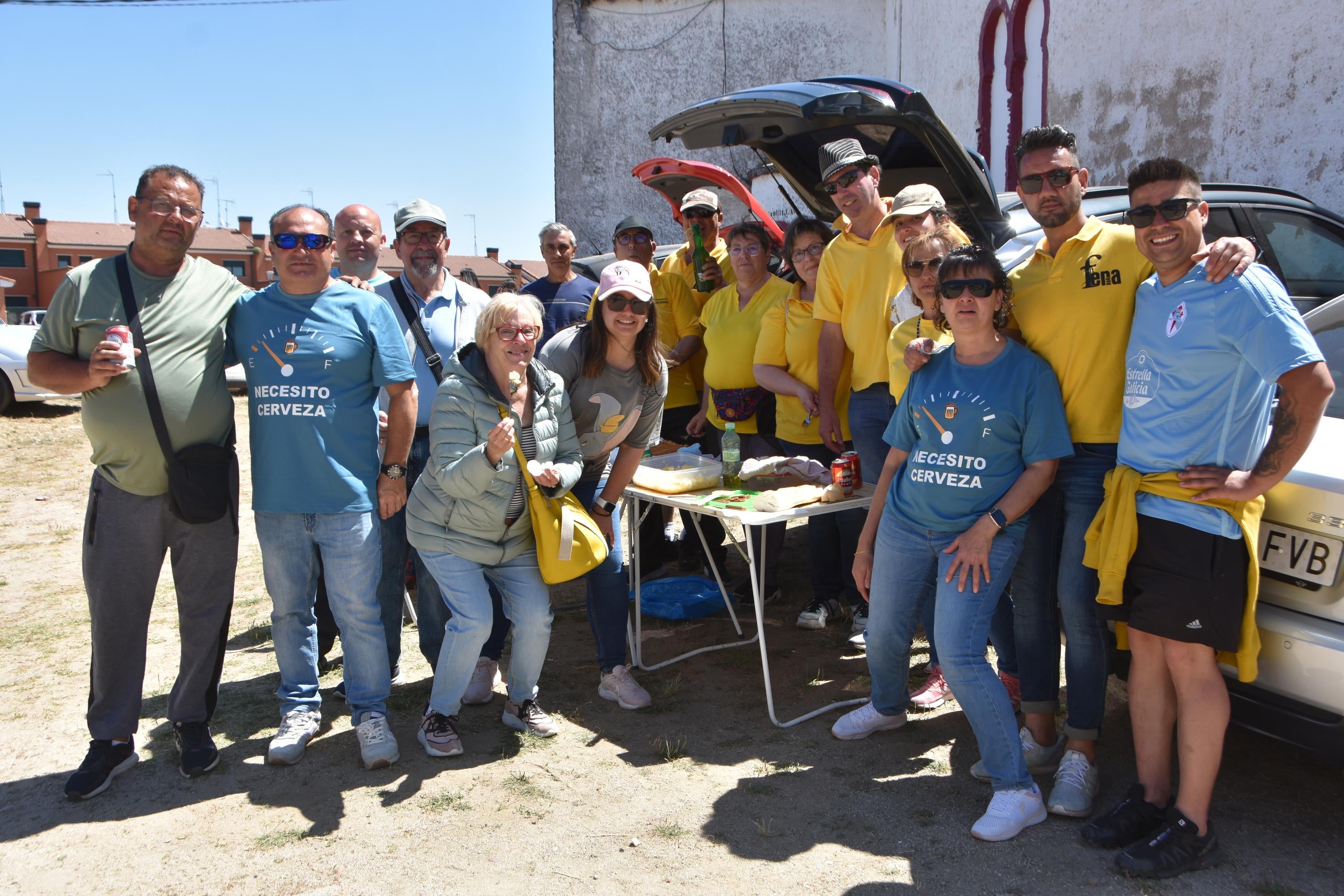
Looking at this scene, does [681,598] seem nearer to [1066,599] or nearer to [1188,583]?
[1066,599]

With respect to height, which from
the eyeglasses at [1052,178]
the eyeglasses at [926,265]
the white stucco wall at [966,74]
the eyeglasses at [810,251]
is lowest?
the eyeglasses at [926,265]

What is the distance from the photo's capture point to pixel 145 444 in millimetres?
3238

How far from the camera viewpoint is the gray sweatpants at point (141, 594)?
3312 mm

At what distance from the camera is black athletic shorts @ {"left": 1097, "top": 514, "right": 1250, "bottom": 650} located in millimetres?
2520

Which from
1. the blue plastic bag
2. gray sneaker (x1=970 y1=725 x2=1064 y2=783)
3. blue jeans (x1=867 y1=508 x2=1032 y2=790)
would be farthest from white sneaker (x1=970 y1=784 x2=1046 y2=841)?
the blue plastic bag

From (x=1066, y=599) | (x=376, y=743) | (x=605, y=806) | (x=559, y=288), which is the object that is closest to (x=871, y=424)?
(x=1066, y=599)

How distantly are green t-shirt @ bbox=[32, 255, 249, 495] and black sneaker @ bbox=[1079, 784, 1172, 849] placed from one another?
3144 millimetres

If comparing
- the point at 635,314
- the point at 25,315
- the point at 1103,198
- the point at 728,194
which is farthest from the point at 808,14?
the point at 25,315

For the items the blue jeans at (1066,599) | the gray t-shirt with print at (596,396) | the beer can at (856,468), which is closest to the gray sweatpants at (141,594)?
the gray t-shirt with print at (596,396)

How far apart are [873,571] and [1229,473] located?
1.17m

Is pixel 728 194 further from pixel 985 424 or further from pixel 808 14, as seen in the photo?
pixel 985 424

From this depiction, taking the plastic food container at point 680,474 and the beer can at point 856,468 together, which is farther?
the plastic food container at point 680,474

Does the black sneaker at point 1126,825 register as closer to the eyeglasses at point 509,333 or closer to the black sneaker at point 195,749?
the eyeglasses at point 509,333

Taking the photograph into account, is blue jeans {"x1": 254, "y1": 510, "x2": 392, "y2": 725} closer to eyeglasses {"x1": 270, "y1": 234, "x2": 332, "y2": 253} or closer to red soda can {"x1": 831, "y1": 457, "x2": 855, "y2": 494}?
eyeglasses {"x1": 270, "y1": 234, "x2": 332, "y2": 253}
